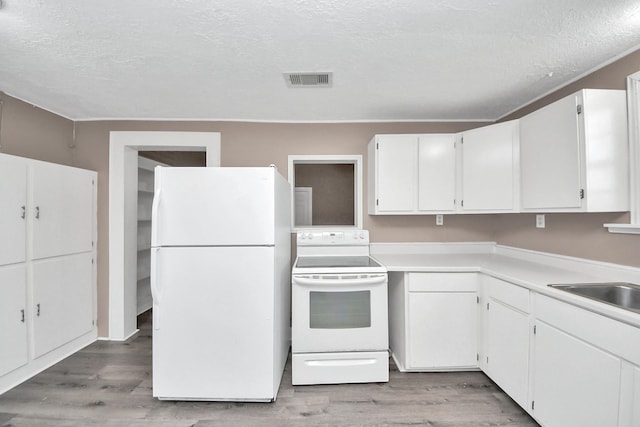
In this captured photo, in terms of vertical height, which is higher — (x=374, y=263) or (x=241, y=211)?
(x=241, y=211)

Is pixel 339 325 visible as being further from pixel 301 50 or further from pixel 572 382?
pixel 301 50

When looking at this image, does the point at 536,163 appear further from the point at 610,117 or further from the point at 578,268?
the point at 578,268

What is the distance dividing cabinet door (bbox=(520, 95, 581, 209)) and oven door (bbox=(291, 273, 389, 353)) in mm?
1263

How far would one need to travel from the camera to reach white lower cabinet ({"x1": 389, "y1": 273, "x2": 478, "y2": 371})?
227cm

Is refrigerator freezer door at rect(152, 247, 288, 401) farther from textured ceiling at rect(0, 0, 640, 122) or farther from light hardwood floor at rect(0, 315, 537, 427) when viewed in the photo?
textured ceiling at rect(0, 0, 640, 122)

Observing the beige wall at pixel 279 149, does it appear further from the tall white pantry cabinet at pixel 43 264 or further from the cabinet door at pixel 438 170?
the cabinet door at pixel 438 170

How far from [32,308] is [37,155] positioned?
53.4 inches

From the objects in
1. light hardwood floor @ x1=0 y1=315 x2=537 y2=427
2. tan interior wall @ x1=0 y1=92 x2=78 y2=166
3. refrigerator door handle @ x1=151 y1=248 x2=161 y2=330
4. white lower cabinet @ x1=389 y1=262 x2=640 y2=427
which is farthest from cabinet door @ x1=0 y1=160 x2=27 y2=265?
white lower cabinet @ x1=389 y1=262 x2=640 y2=427

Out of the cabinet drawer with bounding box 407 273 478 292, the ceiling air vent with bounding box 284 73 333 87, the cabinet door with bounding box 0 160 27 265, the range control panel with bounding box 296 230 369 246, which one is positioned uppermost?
the ceiling air vent with bounding box 284 73 333 87

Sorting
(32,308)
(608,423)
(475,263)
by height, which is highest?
(475,263)

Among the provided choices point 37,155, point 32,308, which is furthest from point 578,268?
point 37,155

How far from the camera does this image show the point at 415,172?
2637 mm

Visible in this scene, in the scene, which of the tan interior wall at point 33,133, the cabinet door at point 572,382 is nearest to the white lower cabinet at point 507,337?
the cabinet door at point 572,382

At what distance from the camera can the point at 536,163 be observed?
208 cm
